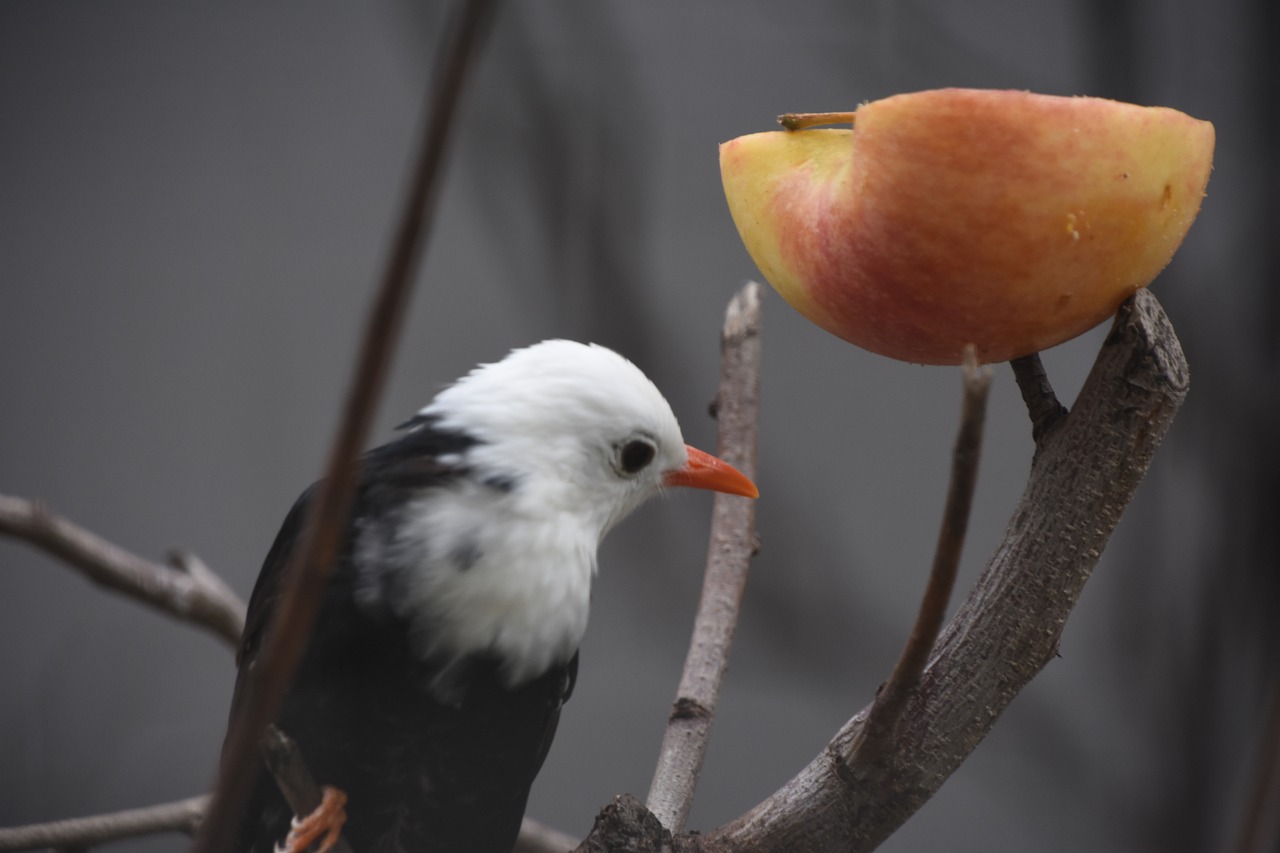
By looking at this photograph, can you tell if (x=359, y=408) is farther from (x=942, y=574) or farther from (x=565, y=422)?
(x=565, y=422)

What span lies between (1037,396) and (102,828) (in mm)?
700

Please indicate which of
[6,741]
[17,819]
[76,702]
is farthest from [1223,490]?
[6,741]

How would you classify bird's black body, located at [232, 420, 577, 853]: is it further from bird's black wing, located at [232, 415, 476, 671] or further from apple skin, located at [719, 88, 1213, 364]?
apple skin, located at [719, 88, 1213, 364]

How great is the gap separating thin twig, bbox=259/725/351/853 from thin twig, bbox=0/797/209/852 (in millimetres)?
291

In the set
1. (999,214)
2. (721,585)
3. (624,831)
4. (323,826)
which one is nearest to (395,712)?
(323,826)

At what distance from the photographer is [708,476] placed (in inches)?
29.7

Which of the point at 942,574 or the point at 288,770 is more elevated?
the point at 942,574

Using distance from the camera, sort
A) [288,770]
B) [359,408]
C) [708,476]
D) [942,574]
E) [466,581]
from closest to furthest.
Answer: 1. [359,408]
2. [942,574]
3. [288,770]
4. [466,581]
5. [708,476]

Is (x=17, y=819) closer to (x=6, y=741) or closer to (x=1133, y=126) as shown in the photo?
(x=6, y=741)

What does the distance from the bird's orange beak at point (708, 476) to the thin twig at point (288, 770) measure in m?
0.31

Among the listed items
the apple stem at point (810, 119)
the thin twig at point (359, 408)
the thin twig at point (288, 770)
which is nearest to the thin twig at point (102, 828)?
the thin twig at point (288, 770)

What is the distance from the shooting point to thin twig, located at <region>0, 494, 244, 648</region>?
89cm

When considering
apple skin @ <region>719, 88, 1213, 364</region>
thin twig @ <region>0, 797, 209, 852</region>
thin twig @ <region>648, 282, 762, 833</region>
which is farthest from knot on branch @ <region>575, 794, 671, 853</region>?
thin twig @ <region>0, 797, 209, 852</region>

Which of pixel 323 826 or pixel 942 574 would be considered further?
pixel 323 826
